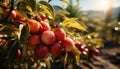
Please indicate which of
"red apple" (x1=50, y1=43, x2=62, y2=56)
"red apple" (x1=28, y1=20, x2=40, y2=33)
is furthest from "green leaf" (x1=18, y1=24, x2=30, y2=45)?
"red apple" (x1=50, y1=43, x2=62, y2=56)

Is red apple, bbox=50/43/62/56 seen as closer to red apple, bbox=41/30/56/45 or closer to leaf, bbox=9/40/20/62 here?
red apple, bbox=41/30/56/45

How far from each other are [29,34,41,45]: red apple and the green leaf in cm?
4

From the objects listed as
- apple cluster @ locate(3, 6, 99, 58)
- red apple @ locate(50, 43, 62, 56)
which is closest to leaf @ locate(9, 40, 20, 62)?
apple cluster @ locate(3, 6, 99, 58)

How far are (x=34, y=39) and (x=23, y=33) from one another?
7cm

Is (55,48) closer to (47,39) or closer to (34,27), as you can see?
(47,39)

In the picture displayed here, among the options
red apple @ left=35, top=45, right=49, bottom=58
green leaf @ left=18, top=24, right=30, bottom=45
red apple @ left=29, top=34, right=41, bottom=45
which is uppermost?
green leaf @ left=18, top=24, right=30, bottom=45

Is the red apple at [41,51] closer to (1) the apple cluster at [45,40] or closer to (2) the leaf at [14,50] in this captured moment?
(1) the apple cluster at [45,40]

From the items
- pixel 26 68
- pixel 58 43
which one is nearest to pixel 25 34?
pixel 58 43

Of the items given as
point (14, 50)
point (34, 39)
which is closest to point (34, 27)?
point (34, 39)

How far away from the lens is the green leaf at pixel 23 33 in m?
1.51

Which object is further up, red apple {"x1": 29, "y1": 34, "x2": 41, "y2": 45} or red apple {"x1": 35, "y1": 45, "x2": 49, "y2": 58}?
red apple {"x1": 29, "y1": 34, "x2": 41, "y2": 45}

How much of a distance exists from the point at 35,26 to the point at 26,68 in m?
1.14

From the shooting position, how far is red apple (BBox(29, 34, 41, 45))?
1538 mm

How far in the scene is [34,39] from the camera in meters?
1.54
